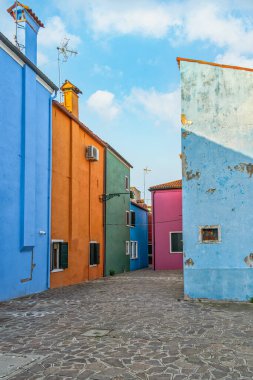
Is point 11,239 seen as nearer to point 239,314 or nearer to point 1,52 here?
point 1,52

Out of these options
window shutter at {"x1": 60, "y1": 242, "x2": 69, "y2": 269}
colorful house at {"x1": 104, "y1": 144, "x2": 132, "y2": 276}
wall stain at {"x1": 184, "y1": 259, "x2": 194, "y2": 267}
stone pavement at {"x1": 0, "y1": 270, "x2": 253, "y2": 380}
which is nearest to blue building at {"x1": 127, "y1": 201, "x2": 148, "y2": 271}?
colorful house at {"x1": 104, "y1": 144, "x2": 132, "y2": 276}

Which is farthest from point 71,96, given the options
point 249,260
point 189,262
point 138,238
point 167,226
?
point 138,238

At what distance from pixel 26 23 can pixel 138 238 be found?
2069cm

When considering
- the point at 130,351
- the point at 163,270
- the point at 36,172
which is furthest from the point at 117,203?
the point at 130,351

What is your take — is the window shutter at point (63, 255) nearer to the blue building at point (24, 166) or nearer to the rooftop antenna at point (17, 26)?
the blue building at point (24, 166)

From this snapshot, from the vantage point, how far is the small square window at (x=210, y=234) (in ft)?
39.6

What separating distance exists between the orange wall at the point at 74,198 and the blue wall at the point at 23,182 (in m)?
1.21

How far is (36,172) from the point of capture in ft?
47.2

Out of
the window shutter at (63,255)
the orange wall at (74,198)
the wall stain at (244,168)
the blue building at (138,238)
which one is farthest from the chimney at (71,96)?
the wall stain at (244,168)

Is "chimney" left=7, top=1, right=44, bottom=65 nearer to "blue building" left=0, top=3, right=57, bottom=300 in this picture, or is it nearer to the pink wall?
"blue building" left=0, top=3, right=57, bottom=300

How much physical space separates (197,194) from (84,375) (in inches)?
314

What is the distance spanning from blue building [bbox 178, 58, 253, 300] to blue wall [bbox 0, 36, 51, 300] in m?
5.29

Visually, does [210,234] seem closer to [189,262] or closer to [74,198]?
[189,262]

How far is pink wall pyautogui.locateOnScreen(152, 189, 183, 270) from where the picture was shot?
27.2 meters
